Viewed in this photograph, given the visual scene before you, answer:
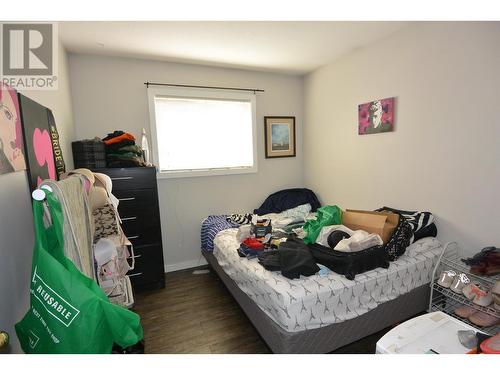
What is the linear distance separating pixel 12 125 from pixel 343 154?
9.67ft

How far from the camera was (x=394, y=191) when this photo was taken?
8.16 feet

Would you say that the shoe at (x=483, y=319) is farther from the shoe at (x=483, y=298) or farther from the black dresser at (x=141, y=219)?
the black dresser at (x=141, y=219)

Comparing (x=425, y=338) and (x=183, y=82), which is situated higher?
(x=183, y=82)

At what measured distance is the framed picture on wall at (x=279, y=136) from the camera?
Result: 3.47 metres

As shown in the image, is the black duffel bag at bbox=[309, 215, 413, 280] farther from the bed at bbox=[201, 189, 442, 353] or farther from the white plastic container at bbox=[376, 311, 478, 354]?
the white plastic container at bbox=[376, 311, 478, 354]

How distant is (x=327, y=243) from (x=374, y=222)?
434mm

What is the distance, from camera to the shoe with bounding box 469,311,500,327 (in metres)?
1.47

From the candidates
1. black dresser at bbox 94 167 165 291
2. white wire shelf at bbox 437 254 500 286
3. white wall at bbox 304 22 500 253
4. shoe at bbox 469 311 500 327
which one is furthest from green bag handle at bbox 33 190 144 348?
white wall at bbox 304 22 500 253

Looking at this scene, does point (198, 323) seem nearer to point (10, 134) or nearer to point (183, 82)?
point (10, 134)

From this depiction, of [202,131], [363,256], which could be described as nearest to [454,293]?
[363,256]

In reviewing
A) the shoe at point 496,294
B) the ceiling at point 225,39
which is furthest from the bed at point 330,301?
→ the ceiling at point 225,39

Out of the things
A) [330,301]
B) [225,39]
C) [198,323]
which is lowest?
[198,323]

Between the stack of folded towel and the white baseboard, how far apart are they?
1.39 m

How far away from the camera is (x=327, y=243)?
6.29 feet
